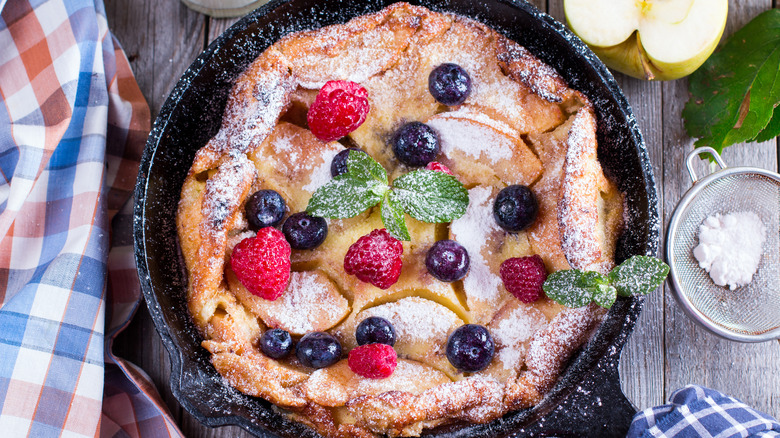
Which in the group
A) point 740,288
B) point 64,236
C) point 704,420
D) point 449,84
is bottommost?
point 704,420

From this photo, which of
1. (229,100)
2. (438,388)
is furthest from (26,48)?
(438,388)

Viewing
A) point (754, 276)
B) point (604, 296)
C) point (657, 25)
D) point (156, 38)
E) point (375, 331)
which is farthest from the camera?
point (156, 38)

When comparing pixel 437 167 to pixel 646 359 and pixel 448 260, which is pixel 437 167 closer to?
pixel 448 260

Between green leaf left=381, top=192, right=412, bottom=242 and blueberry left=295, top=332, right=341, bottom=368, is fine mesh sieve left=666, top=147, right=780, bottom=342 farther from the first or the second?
blueberry left=295, top=332, right=341, bottom=368

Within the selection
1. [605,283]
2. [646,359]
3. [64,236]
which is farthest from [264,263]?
[646,359]

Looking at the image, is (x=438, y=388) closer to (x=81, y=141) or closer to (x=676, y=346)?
(x=676, y=346)
